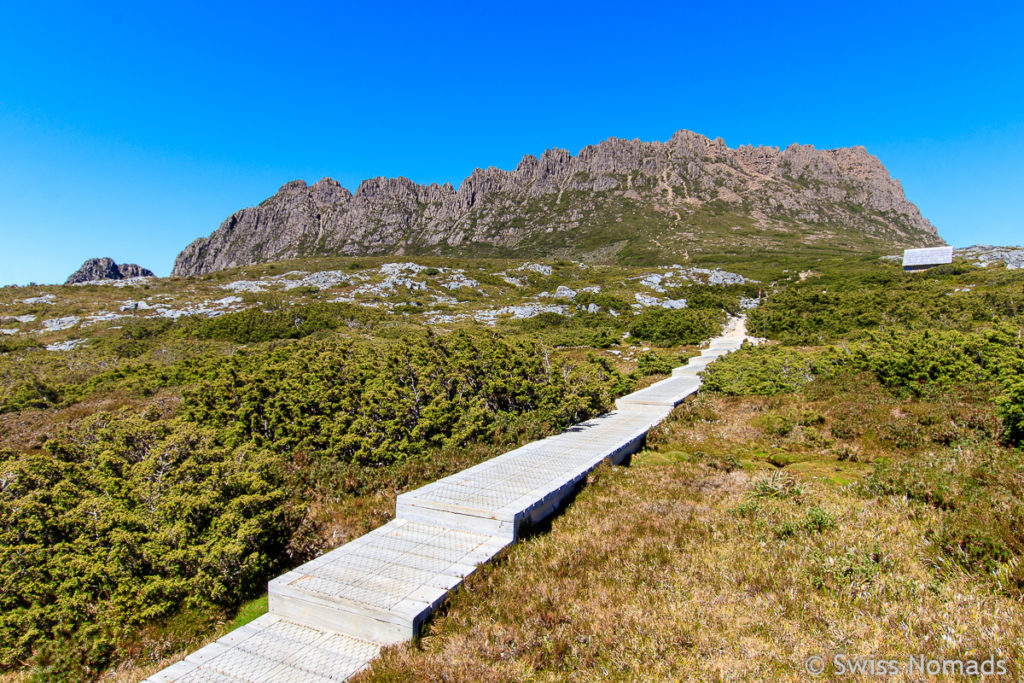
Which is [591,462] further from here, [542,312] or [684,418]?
[542,312]

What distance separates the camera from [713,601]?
13.3ft

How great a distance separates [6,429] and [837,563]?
16591 millimetres

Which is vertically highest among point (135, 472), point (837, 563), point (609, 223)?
point (609, 223)

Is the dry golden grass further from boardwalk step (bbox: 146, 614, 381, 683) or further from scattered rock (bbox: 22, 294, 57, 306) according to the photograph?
scattered rock (bbox: 22, 294, 57, 306)

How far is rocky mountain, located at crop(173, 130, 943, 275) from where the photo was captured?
145625 millimetres

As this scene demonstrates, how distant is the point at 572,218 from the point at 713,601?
170340mm

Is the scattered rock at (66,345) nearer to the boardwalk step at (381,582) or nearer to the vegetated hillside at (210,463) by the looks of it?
the vegetated hillside at (210,463)

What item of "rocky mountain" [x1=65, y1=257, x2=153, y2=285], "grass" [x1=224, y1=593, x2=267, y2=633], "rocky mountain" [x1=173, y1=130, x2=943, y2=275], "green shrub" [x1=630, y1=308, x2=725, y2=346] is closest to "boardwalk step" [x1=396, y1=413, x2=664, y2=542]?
"grass" [x1=224, y1=593, x2=267, y2=633]

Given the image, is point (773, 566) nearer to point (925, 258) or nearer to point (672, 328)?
point (672, 328)

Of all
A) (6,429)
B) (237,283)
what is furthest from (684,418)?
(237,283)

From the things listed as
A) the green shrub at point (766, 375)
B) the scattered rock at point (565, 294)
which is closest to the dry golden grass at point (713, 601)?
the green shrub at point (766, 375)

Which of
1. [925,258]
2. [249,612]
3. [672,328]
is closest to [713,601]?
[249,612]

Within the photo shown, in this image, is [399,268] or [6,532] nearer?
[6,532]

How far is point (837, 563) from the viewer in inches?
175
